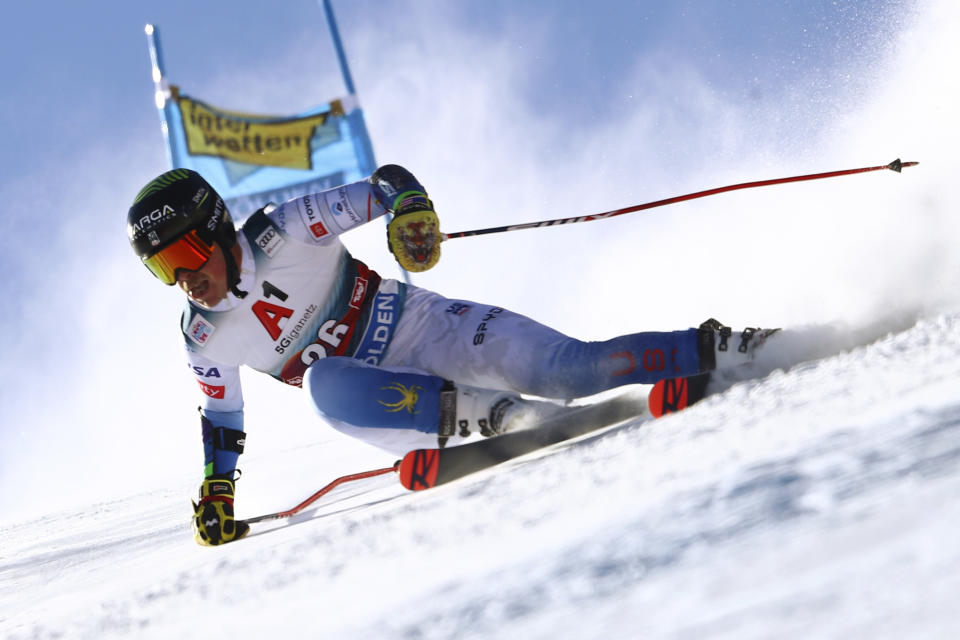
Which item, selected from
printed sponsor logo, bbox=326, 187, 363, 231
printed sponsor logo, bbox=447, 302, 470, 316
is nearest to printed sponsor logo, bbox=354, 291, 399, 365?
printed sponsor logo, bbox=447, 302, 470, 316

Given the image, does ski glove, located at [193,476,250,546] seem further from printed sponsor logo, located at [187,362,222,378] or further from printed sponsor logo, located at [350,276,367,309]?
printed sponsor logo, located at [350,276,367,309]

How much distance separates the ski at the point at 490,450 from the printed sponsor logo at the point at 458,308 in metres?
0.68

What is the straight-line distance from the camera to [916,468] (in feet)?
2.65

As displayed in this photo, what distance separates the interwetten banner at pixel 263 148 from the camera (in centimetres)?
761

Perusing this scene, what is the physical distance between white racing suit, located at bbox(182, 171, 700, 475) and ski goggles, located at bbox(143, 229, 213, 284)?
0.50 feet

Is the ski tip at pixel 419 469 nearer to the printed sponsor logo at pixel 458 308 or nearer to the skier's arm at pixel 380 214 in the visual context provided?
the skier's arm at pixel 380 214

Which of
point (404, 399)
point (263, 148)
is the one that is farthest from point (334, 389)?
point (263, 148)

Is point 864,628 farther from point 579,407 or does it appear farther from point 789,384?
point 579,407

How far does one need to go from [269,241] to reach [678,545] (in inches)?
81.2

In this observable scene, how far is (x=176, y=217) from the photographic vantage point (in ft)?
7.94

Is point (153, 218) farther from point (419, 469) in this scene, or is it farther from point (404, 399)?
point (419, 469)

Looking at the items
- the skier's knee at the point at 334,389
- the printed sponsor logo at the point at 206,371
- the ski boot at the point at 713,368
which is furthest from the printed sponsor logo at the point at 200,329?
the ski boot at the point at 713,368

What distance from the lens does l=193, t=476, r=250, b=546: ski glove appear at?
8.16ft

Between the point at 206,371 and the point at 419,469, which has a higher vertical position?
the point at 206,371
